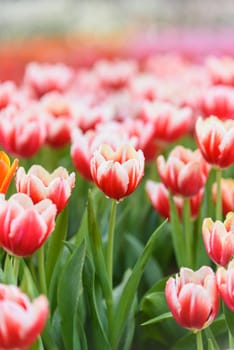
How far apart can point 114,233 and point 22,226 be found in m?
0.52

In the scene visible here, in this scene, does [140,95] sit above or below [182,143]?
above

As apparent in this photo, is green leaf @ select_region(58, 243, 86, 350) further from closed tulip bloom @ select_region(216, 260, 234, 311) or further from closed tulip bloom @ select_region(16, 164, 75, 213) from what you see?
closed tulip bloom @ select_region(216, 260, 234, 311)

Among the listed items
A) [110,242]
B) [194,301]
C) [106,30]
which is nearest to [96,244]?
[110,242]

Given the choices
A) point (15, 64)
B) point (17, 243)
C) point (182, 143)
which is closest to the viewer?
point (17, 243)

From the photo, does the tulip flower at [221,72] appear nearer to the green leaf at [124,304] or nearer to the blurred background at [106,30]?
the green leaf at [124,304]

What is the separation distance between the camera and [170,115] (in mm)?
1734

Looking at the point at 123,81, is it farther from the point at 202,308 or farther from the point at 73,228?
the point at 202,308

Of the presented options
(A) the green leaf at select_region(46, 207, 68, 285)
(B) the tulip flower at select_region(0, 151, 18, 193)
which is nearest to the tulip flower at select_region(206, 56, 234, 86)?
(A) the green leaf at select_region(46, 207, 68, 285)

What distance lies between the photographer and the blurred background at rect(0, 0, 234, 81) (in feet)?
16.2

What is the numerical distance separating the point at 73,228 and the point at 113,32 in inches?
247

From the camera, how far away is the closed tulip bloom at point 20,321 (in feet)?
2.58

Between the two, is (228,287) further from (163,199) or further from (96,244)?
(163,199)

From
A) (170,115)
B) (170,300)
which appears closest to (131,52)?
(170,115)

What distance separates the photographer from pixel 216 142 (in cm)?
129
